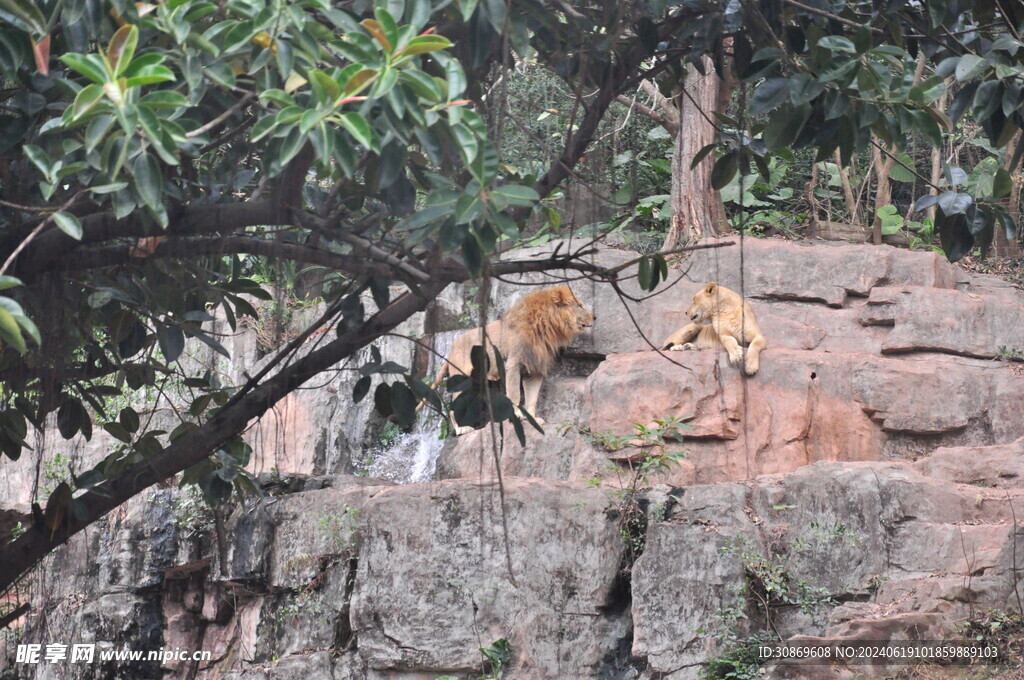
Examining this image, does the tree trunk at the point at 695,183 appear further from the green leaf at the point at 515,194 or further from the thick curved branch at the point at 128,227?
the green leaf at the point at 515,194

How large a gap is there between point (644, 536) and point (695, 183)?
5336mm

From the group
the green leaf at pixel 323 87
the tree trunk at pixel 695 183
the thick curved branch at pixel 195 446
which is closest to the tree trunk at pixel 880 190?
the tree trunk at pixel 695 183

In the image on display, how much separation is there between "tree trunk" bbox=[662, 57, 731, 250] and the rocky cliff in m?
1.51

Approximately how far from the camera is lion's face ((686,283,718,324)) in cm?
995

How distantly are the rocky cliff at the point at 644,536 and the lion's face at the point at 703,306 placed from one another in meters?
0.60

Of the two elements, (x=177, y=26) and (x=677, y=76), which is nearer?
(x=177, y=26)

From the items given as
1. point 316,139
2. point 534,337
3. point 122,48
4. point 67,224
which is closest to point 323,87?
point 316,139

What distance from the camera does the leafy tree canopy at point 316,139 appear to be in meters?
3.15

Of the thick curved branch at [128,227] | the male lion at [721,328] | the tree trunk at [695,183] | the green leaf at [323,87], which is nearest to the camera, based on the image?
the green leaf at [323,87]

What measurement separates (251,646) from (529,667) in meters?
2.41

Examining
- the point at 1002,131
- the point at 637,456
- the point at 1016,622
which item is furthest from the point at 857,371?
the point at 1002,131

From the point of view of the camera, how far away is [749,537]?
7.48 meters

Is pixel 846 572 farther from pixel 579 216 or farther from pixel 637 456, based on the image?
pixel 579 216

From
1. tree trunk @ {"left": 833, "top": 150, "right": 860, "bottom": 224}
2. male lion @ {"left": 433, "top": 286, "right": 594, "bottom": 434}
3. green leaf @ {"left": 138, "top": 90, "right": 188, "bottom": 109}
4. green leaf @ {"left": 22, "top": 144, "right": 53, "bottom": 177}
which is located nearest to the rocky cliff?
male lion @ {"left": 433, "top": 286, "right": 594, "bottom": 434}
